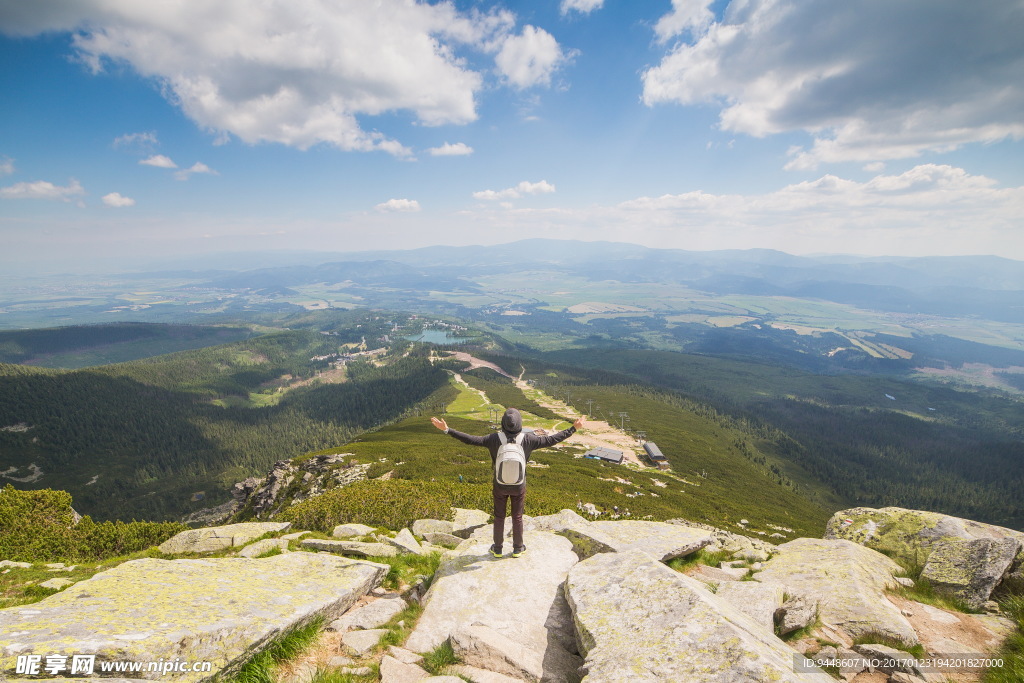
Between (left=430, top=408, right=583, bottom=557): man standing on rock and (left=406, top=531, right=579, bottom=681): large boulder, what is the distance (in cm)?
78

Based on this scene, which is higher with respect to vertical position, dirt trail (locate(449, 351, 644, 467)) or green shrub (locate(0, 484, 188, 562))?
green shrub (locate(0, 484, 188, 562))

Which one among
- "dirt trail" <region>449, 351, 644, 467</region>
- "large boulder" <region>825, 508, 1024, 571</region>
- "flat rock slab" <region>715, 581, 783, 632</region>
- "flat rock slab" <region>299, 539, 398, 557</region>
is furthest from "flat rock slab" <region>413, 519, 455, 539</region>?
"dirt trail" <region>449, 351, 644, 467</region>

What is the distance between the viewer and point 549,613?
948cm

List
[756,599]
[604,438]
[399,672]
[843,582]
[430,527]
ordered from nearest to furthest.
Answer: [399,672] < [756,599] < [843,582] < [430,527] < [604,438]

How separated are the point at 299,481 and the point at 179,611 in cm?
7560

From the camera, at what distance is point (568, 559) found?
12.0m

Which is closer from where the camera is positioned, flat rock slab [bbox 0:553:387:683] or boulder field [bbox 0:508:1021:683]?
flat rock slab [bbox 0:553:387:683]

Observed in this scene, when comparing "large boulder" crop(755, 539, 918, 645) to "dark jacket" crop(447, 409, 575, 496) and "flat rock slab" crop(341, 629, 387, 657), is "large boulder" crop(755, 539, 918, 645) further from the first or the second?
"flat rock slab" crop(341, 629, 387, 657)

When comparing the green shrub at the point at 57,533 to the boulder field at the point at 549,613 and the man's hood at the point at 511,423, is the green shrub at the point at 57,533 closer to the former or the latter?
the boulder field at the point at 549,613

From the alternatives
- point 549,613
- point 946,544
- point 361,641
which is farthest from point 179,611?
point 946,544

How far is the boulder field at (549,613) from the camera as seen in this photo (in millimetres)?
6176

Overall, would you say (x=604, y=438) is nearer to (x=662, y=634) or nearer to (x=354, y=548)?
(x=354, y=548)

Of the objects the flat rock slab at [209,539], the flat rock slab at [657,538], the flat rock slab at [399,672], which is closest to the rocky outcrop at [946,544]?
the flat rock slab at [657,538]

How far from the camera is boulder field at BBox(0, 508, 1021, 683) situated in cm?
618
